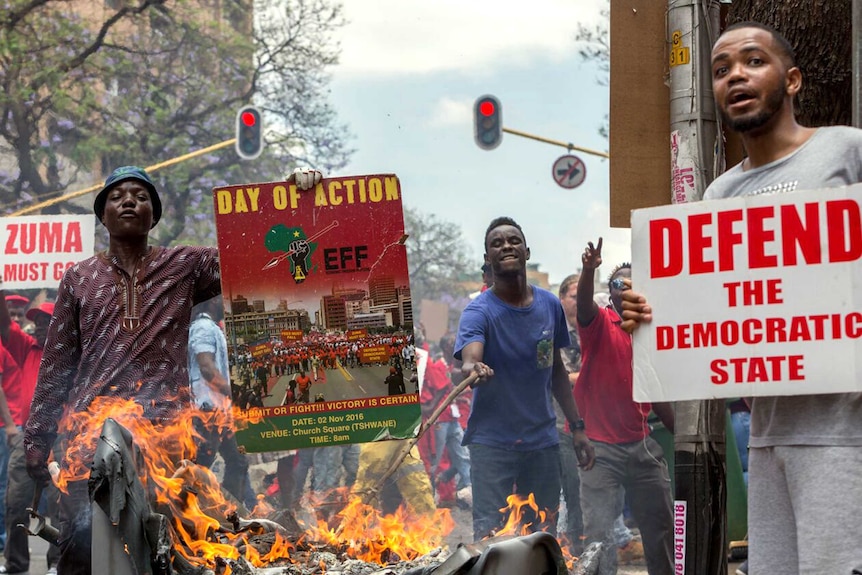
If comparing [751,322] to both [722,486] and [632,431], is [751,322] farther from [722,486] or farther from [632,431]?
[632,431]

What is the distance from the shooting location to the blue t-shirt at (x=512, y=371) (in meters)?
7.70

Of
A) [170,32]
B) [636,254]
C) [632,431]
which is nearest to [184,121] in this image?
[170,32]

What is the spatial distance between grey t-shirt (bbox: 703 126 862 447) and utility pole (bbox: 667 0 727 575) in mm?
1704

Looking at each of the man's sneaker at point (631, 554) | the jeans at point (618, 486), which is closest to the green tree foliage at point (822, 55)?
the jeans at point (618, 486)

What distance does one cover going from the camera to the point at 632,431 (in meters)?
8.37

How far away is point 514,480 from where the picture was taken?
25.1 ft

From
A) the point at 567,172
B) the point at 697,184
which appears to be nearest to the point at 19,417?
the point at 697,184

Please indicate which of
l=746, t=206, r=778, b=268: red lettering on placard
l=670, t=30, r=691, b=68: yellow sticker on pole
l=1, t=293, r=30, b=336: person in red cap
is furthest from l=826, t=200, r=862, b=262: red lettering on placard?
l=1, t=293, r=30, b=336: person in red cap

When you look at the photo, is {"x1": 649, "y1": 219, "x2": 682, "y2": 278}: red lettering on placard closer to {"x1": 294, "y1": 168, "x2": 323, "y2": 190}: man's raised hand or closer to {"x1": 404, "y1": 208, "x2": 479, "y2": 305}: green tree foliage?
{"x1": 294, "y1": 168, "x2": 323, "y2": 190}: man's raised hand

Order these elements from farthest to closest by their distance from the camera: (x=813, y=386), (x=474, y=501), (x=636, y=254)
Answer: (x=474, y=501), (x=636, y=254), (x=813, y=386)

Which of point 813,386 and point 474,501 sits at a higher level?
point 813,386

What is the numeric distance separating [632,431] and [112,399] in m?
3.85

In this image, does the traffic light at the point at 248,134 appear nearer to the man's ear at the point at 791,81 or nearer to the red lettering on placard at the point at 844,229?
the man's ear at the point at 791,81

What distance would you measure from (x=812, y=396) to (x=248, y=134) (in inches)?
644
